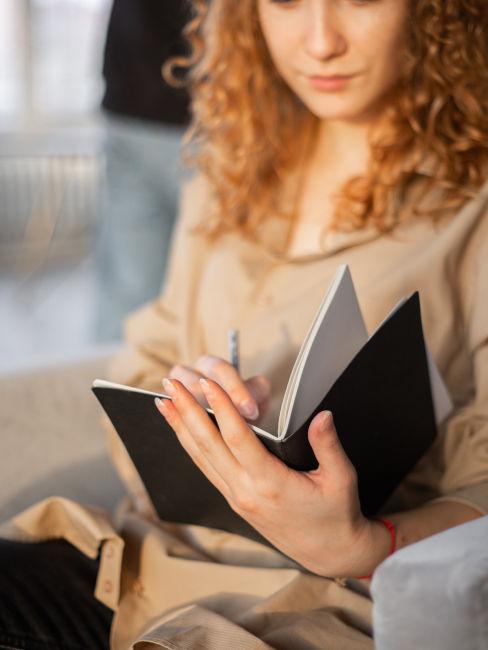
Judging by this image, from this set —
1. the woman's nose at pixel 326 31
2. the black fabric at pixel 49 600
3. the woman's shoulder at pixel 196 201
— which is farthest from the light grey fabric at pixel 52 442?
the woman's nose at pixel 326 31

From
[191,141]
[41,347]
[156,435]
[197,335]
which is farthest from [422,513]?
[41,347]

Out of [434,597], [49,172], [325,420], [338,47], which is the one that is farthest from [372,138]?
[49,172]

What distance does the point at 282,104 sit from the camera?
133 centimetres

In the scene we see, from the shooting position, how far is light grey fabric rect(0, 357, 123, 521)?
1192 millimetres

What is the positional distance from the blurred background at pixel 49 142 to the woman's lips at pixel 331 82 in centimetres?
308

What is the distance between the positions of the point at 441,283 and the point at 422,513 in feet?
0.88

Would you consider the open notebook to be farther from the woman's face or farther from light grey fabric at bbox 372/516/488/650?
the woman's face

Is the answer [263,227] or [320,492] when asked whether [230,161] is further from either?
[320,492]

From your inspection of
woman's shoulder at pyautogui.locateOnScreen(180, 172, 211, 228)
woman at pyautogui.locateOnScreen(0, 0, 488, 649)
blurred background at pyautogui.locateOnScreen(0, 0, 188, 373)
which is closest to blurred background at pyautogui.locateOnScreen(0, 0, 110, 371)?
blurred background at pyautogui.locateOnScreen(0, 0, 188, 373)

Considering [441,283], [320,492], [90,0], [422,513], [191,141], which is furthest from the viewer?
[90,0]

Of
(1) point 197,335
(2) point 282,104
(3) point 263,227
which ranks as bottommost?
(1) point 197,335

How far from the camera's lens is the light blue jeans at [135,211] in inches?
88.0

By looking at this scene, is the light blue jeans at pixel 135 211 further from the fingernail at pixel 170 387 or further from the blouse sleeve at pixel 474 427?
the fingernail at pixel 170 387

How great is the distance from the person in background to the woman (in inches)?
32.6
